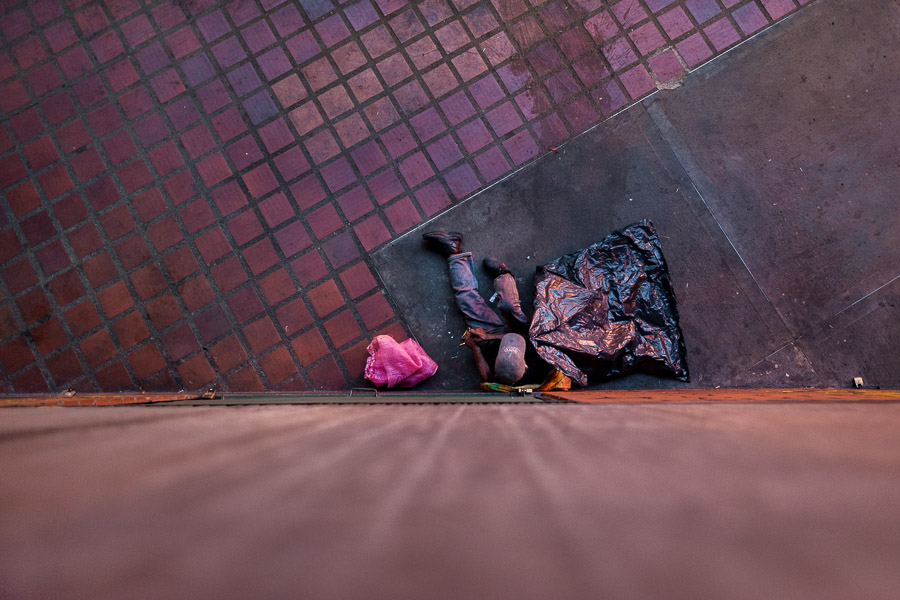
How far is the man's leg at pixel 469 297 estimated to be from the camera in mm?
3068

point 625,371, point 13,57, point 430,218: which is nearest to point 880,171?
point 625,371

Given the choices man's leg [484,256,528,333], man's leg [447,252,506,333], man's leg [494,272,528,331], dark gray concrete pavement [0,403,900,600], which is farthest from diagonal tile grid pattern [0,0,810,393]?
dark gray concrete pavement [0,403,900,600]

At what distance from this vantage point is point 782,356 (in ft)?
10.3

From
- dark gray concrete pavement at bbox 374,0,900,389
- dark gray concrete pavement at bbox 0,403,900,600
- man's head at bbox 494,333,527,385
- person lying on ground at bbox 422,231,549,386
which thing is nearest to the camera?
dark gray concrete pavement at bbox 0,403,900,600

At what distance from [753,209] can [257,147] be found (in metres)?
3.31

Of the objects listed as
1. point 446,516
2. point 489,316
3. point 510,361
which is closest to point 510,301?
point 489,316

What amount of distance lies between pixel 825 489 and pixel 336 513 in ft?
2.93

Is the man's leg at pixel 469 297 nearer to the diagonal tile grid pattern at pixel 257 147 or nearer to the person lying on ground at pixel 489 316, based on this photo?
the person lying on ground at pixel 489 316

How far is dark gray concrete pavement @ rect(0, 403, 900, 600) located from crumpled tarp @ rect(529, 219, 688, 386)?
1480mm

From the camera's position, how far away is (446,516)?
0.83 meters

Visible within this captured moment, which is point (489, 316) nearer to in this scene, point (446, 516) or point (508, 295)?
point (508, 295)

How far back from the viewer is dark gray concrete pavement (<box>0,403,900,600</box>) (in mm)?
688

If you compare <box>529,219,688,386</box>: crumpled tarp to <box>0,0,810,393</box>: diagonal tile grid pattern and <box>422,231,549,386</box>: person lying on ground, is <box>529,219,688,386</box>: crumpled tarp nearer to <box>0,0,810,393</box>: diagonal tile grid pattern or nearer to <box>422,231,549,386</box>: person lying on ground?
<box>422,231,549,386</box>: person lying on ground

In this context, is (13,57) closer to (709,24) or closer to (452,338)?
(452,338)
